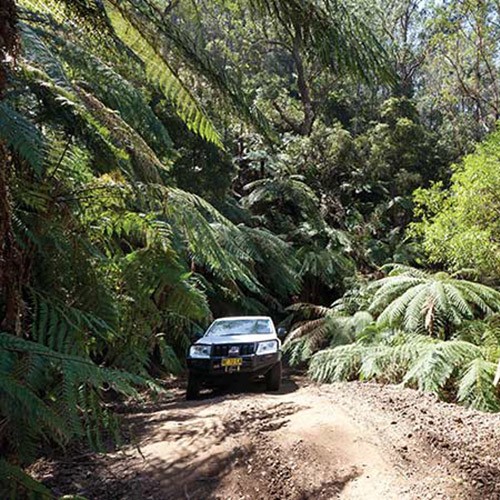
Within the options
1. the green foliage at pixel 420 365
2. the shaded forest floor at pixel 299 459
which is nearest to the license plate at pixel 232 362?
the green foliage at pixel 420 365

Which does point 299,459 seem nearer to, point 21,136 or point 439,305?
point 21,136

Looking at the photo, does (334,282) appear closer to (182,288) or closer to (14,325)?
(182,288)

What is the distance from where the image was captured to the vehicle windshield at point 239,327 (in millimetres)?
7250

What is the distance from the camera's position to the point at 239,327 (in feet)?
24.6

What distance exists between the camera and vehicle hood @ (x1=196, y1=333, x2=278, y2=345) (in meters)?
6.61

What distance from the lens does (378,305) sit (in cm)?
920

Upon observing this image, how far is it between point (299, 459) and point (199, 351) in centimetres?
346

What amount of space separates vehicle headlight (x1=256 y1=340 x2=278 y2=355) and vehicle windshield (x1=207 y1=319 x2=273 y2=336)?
495 mm

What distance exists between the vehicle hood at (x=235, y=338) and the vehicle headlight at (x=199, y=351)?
8 cm

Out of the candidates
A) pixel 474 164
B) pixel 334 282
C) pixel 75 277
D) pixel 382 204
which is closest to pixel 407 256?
pixel 334 282

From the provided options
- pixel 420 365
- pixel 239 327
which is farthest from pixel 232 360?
pixel 420 365

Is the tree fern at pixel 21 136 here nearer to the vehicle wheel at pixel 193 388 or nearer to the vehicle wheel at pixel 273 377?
the vehicle wheel at pixel 193 388

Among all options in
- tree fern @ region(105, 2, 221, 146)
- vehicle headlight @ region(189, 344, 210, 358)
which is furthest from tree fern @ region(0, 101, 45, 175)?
vehicle headlight @ region(189, 344, 210, 358)

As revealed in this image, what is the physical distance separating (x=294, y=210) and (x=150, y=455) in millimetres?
13237
